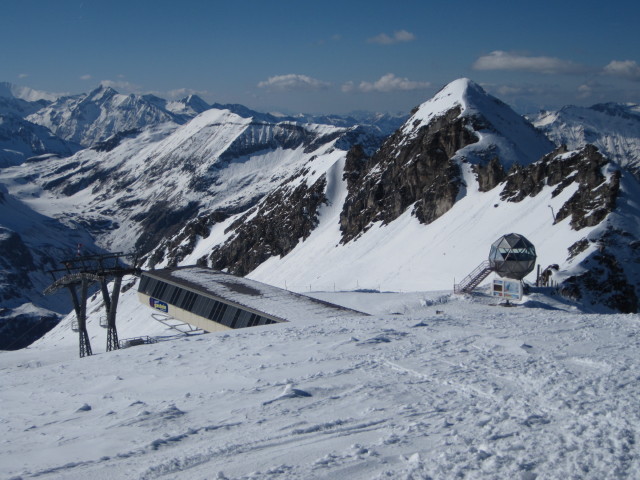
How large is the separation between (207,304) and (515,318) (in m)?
19.4

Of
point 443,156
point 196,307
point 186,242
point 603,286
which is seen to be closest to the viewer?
point 196,307

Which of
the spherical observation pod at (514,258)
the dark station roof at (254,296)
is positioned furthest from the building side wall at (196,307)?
the spherical observation pod at (514,258)

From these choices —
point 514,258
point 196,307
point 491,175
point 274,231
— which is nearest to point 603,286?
point 514,258

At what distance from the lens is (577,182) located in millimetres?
52844

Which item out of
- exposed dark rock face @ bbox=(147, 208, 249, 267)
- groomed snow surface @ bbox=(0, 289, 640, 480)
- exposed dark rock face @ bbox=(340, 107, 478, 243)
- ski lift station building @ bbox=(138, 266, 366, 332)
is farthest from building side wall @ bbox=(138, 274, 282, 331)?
exposed dark rock face @ bbox=(147, 208, 249, 267)

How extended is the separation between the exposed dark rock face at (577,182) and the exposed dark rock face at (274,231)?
45228 mm

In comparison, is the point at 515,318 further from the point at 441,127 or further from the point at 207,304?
the point at 441,127

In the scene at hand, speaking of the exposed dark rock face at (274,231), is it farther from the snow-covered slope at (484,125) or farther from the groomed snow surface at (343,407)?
the groomed snow surface at (343,407)

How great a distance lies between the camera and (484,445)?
10297 millimetres

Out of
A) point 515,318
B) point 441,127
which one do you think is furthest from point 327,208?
point 515,318

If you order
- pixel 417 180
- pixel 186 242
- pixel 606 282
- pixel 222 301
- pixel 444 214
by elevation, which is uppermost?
pixel 417 180

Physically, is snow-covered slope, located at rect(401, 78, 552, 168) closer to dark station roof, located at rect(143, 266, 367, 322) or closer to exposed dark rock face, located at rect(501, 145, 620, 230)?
exposed dark rock face, located at rect(501, 145, 620, 230)

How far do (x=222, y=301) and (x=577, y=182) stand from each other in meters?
37.3

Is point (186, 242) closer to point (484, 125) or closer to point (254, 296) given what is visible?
point (484, 125)
